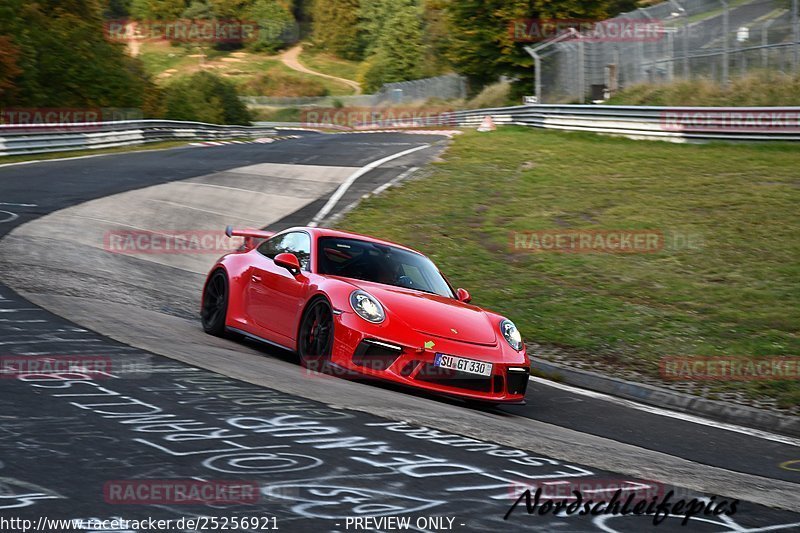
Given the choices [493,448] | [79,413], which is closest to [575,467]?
[493,448]

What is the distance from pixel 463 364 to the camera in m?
8.13

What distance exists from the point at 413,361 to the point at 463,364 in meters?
0.42

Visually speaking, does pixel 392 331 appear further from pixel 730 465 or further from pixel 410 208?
pixel 410 208

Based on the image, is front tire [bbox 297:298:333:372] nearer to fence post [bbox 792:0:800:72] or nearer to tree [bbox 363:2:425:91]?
fence post [bbox 792:0:800:72]

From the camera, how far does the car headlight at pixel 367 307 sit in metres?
8.17

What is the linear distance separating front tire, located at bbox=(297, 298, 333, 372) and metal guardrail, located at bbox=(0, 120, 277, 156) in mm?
22318

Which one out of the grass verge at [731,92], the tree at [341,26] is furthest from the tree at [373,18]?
the grass verge at [731,92]

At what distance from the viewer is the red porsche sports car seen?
26.4ft

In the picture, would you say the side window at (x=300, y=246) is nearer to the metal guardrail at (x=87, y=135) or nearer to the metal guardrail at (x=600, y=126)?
the metal guardrail at (x=600, y=126)

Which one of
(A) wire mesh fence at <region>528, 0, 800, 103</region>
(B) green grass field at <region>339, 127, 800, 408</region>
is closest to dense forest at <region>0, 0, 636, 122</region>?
(A) wire mesh fence at <region>528, 0, 800, 103</region>

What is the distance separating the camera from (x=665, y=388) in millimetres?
9719

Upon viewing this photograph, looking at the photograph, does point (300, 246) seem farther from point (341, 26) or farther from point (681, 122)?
Answer: point (341, 26)

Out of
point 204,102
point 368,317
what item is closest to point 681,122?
point 368,317

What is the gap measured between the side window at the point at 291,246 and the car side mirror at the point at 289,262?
12cm
